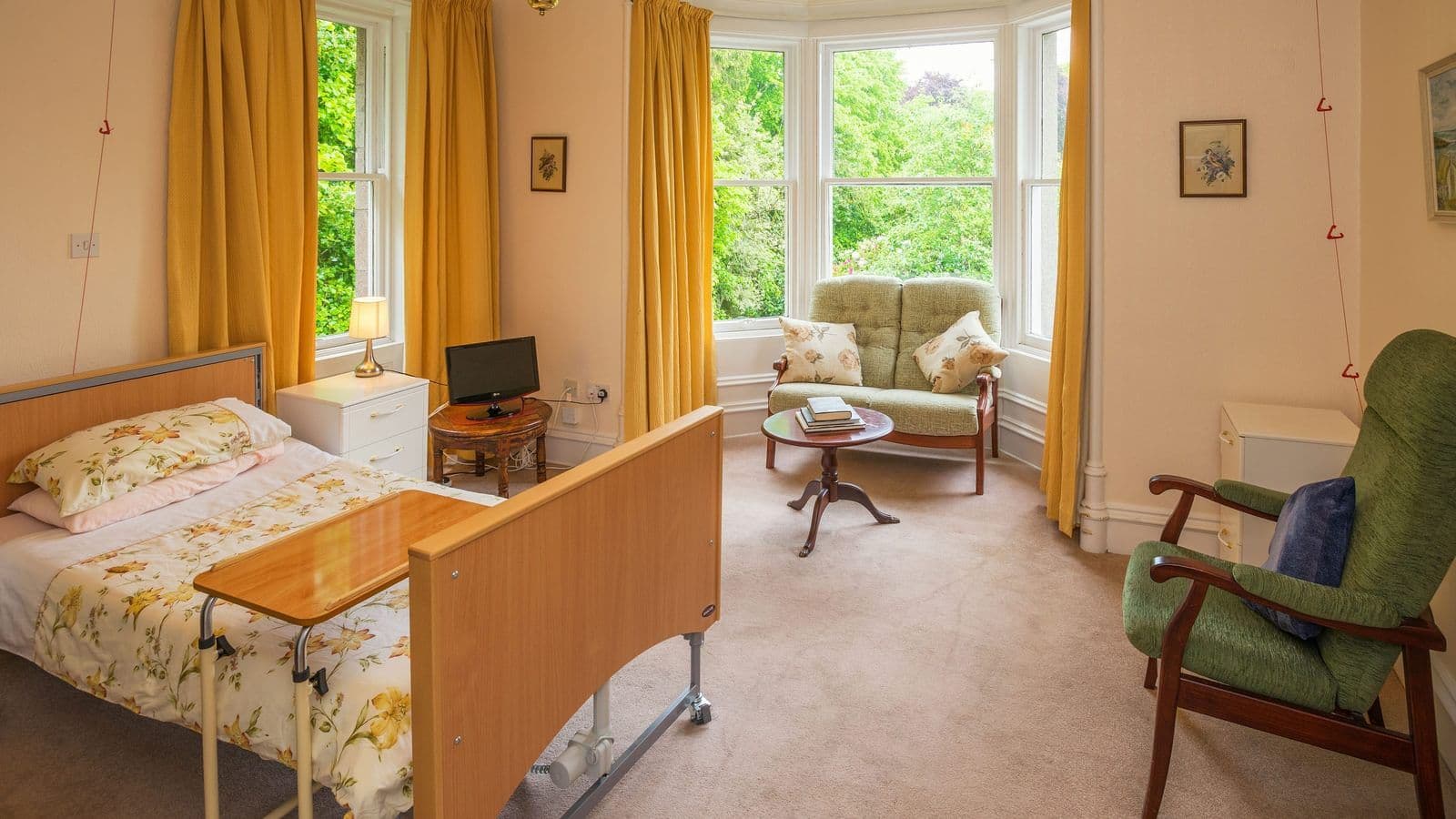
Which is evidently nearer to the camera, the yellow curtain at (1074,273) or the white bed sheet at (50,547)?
the white bed sheet at (50,547)

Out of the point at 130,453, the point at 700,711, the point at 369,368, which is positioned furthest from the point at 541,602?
the point at 369,368

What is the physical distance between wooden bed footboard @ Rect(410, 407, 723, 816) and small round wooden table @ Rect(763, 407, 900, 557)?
1435mm

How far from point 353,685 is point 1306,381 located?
3.31 m

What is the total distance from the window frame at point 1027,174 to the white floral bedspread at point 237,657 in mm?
3468

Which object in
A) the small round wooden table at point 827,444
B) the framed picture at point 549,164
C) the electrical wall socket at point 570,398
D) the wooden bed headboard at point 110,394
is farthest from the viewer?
the electrical wall socket at point 570,398

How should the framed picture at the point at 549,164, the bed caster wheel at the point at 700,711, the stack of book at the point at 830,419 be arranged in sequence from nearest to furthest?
1. the bed caster wheel at the point at 700,711
2. the stack of book at the point at 830,419
3. the framed picture at the point at 549,164

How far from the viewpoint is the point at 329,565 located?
1988 mm

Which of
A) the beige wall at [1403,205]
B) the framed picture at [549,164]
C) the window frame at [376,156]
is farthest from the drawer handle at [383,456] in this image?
the beige wall at [1403,205]

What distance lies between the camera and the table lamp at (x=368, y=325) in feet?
13.5

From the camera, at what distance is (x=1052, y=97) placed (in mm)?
4984

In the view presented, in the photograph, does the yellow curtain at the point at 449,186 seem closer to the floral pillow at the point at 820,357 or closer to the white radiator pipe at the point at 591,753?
the floral pillow at the point at 820,357

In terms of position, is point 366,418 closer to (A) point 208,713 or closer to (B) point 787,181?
(A) point 208,713

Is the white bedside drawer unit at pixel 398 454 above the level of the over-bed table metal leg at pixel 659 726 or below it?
above

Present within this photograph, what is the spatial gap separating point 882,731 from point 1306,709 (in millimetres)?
1027
